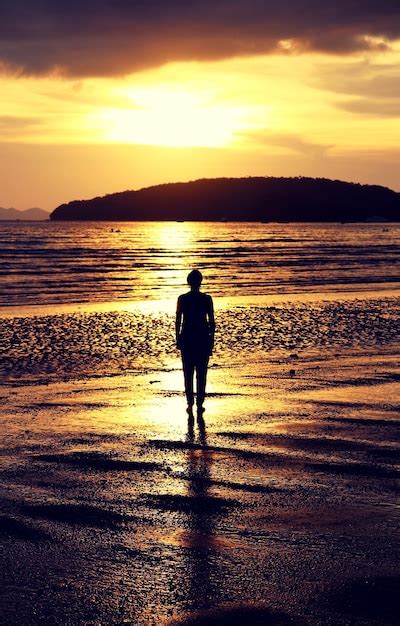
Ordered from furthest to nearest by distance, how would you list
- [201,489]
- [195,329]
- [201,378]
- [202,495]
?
1. [201,378]
2. [195,329]
3. [201,489]
4. [202,495]

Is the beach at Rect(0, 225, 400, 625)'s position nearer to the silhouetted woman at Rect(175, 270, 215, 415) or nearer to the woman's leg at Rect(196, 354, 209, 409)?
the woman's leg at Rect(196, 354, 209, 409)

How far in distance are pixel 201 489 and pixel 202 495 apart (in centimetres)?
20

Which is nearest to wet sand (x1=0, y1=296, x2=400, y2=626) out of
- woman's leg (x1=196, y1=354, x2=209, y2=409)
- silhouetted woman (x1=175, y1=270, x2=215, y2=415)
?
woman's leg (x1=196, y1=354, x2=209, y2=409)

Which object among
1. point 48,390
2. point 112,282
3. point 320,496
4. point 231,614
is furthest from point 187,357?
point 112,282

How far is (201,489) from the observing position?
28.0ft

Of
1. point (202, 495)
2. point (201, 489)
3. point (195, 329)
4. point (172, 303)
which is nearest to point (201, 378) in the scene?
point (195, 329)

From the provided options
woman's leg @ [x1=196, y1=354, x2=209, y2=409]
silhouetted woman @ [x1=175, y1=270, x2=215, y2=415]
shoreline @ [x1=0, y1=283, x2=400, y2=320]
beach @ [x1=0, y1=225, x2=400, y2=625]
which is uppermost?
silhouetted woman @ [x1=175, y1=270, x2=215, y2=415]

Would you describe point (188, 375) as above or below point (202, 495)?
above

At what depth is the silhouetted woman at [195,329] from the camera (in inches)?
497

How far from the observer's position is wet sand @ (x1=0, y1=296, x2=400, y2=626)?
5.88 metres

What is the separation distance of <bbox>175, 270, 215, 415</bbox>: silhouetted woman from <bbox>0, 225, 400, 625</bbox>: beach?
26.8 inches

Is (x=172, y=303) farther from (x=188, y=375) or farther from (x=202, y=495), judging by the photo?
(x=202, y=495)

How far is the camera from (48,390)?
48.9 ft

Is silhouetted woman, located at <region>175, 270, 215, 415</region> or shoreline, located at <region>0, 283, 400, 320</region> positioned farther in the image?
shoreline, located at <region>0, 283, 400, 320</region>
